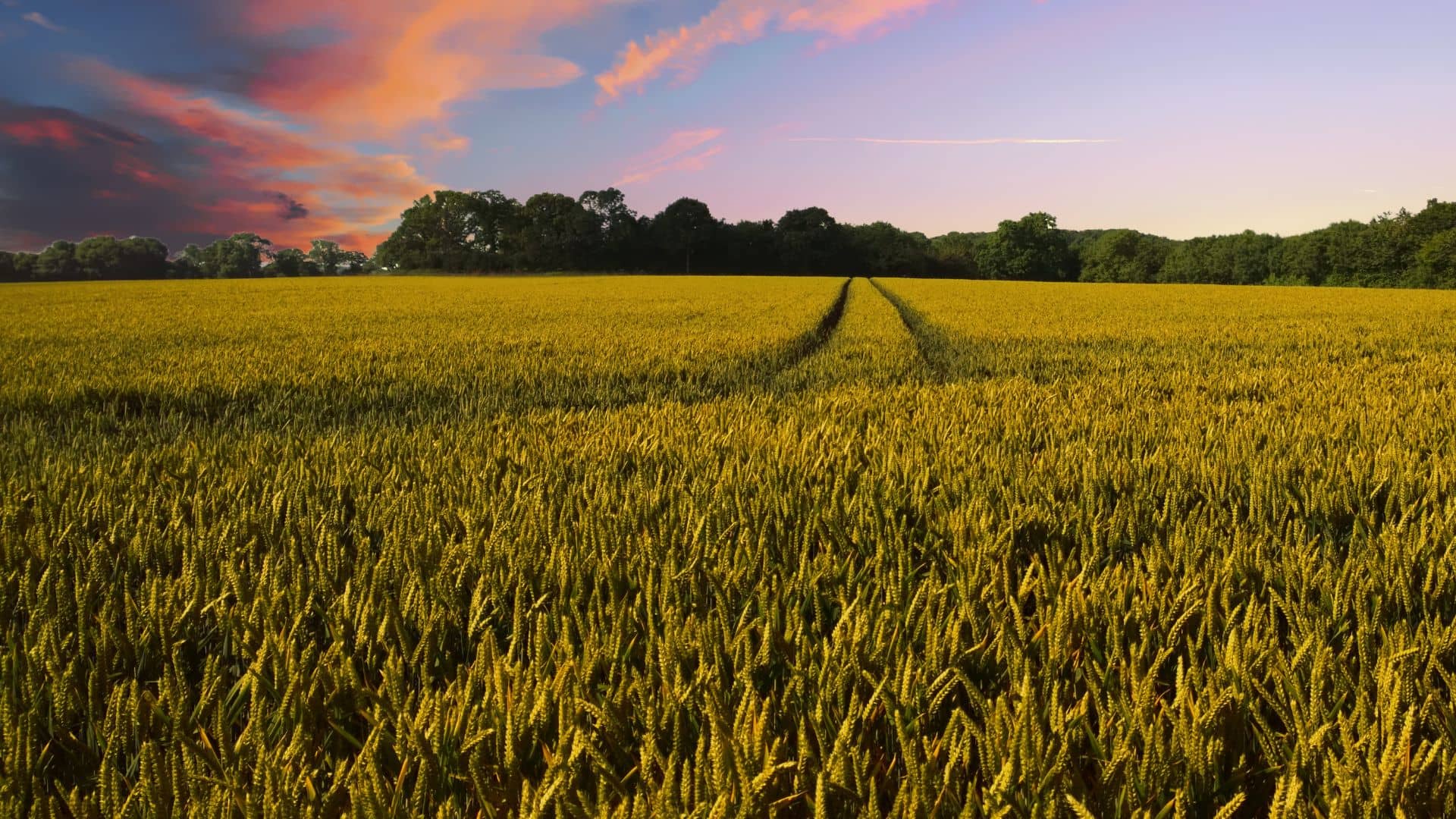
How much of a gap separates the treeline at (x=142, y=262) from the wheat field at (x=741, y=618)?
85674 millimetres

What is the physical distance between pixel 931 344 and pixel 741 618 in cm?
1099

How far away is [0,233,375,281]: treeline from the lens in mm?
71875

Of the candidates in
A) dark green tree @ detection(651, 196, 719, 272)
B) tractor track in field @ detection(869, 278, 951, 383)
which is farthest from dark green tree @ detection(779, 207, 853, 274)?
tractor track in field @ detection(869, 278, 951, 383)

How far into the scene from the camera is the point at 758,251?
88.6 meters

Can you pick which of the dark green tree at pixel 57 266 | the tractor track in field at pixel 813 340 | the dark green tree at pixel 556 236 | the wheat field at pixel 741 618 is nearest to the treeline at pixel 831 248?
the dark green tree at pixel 556 236

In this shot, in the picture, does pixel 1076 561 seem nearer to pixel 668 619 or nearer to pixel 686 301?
pixel 668 619

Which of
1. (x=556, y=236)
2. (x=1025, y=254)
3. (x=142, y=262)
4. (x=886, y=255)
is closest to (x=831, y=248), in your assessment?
(x=886, y=255)

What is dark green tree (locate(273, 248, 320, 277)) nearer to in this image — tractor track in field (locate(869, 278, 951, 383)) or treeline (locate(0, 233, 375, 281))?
treeline (locate(0, 233, 375, 281))

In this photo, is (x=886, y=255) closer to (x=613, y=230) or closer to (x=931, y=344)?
(x=613, y=230)

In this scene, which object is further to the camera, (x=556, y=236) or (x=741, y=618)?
(x=556, y=236)

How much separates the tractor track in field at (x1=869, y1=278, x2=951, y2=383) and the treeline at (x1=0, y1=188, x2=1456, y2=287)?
6198 cm

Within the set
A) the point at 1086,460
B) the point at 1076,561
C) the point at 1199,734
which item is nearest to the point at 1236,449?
the point at 1086,460

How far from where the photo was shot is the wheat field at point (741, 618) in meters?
0.98

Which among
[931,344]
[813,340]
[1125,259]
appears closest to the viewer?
[931,344]
